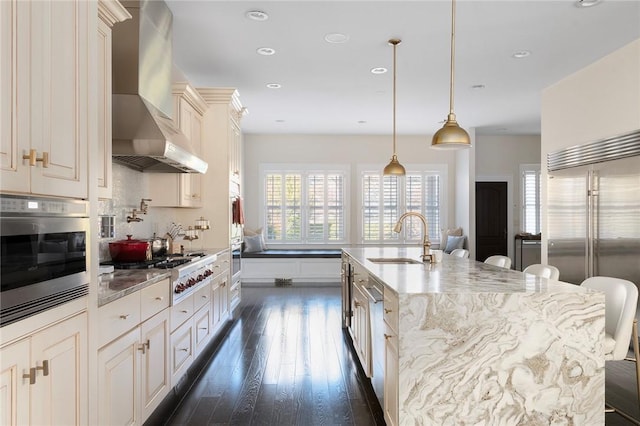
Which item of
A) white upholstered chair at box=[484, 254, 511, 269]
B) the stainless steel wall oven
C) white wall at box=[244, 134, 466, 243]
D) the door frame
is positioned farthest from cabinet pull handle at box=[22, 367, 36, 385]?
the door frame

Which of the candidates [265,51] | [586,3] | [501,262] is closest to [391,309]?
[501,262]

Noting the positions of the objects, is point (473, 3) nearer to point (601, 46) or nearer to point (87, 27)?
point (601, 46)

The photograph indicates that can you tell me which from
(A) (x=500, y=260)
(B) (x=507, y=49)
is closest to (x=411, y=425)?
(A) (x=500, y=260)

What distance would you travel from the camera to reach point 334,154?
902 cm

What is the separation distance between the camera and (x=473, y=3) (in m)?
3.45

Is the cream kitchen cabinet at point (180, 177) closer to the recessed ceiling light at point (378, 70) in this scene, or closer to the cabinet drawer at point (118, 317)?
the recessed ceiling light at point (378, 70)

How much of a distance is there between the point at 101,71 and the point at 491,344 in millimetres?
2422

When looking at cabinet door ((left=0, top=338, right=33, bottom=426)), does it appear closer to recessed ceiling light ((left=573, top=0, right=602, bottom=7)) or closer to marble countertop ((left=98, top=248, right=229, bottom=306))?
marble countertop ((left=98, top=248, right=229, bottom=306))

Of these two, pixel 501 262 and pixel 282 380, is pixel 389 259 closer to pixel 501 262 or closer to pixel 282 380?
pixel 501 262

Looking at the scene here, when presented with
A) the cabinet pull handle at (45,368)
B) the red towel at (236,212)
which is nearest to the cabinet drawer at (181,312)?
the cabinet pull handle at (45,368)

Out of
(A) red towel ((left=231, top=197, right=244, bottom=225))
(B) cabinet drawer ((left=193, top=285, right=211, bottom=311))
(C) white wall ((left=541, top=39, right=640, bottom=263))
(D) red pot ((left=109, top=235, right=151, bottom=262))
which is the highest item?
(C) white wall ((left=541, top=39, right=640, bottom=263))

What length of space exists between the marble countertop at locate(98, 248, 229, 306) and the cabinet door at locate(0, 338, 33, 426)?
518 mm

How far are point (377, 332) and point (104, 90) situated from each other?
208 centimetres

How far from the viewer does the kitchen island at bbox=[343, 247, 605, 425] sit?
2121 millimetres
